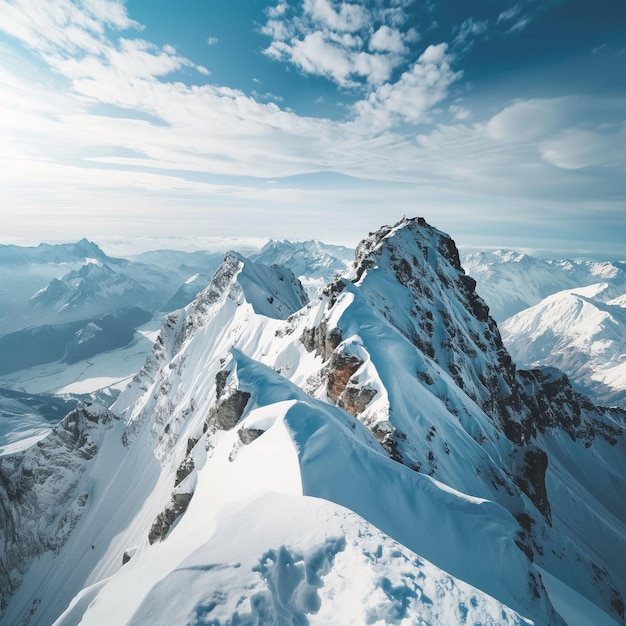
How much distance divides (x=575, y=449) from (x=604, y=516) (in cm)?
2628

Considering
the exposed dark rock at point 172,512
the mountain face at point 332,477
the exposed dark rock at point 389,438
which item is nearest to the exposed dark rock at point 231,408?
the mountain face at point 332,477

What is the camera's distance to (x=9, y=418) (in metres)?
199

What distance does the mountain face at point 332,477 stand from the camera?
10211mm

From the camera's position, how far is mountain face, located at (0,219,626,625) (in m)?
10.2

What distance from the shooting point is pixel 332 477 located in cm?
1639

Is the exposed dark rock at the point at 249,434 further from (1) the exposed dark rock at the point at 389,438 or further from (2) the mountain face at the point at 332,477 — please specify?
(1) the exposed dark rock at the point at 389,438

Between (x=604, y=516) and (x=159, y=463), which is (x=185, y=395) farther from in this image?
(x=604, y=516)

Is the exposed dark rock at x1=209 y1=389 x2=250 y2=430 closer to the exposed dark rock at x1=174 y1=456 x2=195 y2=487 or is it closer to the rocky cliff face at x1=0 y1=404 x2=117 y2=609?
the exposed dark rock at x1=174 y1=456 x2=195 y2=487

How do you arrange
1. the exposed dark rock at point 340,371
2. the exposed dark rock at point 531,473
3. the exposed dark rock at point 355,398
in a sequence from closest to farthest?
the exposed dark rock at point 355,398, the exposed dark rock at point 340,371, the exposed dark rock at point 531,473

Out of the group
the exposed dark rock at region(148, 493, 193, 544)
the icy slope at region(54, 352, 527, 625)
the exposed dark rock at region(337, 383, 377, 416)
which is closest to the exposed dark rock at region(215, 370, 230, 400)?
the exposed dark rock at region(148, 493, 193, 544)

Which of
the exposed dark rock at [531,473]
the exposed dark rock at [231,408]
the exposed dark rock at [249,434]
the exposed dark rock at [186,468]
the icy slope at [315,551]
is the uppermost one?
the icy slope at [315,551]

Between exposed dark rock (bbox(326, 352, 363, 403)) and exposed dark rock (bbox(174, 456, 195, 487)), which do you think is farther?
exposed dark rock (bbox(174, 456, 195, 487))

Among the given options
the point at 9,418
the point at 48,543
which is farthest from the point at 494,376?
the point at 9,418

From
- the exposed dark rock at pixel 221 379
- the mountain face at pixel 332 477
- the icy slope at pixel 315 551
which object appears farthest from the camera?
the exposed dark rock at pixel 221 379
